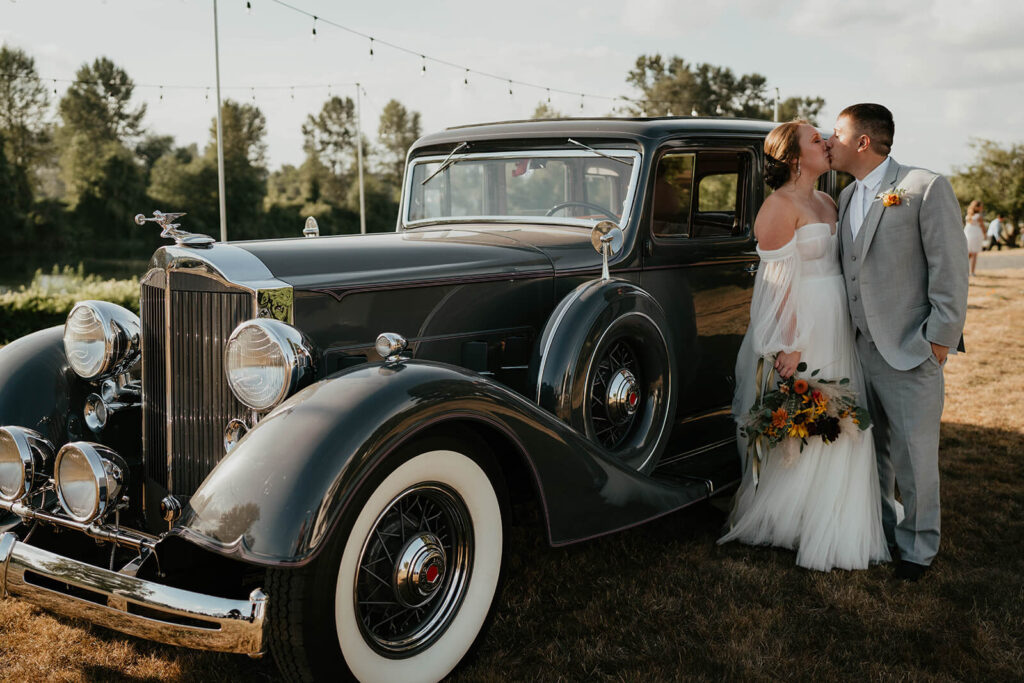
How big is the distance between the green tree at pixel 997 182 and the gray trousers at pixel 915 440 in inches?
1376

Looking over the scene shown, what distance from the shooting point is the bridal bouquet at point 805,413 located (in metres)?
3.60

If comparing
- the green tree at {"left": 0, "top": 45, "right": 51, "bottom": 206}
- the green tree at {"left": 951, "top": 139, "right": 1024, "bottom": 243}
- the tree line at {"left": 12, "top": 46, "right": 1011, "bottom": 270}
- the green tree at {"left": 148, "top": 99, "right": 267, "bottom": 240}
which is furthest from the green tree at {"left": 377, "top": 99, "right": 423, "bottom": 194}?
the green tree at {"left": 951, "top": 139, "right": 1024, "bottom": 243}

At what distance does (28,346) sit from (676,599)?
2.88m

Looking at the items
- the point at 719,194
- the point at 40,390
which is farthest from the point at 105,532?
the point at 719,194

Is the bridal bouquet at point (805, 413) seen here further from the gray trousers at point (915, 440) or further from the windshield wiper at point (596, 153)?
the windshield wiper at point (596, 153)

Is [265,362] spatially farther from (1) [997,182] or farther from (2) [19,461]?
(1) [997,182]

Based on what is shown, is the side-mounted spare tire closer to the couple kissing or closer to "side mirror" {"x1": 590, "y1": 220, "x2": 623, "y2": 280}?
"side mirror" {"x1": 590, "y1": 220, "x2": 623, "y2": 280}

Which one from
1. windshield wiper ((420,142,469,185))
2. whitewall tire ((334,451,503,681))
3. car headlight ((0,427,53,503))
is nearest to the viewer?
whitewall tire ((334,451,503,681))

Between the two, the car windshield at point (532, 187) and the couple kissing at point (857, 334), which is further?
the car windshield at point (532, 187)

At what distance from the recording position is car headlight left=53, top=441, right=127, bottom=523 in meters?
2.48

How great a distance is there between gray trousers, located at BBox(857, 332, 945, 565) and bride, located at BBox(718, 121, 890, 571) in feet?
0.39

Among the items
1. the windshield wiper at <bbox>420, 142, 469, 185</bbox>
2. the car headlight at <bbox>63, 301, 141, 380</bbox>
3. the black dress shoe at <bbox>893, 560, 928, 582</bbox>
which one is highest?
the windshield wiper at <bbox>420, 142, 469, 185</bbox>

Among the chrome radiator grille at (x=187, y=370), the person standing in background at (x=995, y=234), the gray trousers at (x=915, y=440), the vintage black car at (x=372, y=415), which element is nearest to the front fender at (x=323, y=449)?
the vintage black car at (x=372, y=415)

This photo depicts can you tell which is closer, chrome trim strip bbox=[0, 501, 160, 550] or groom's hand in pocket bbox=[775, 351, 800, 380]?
chrome trim strip bbox=[0, 501, 160, 550]
